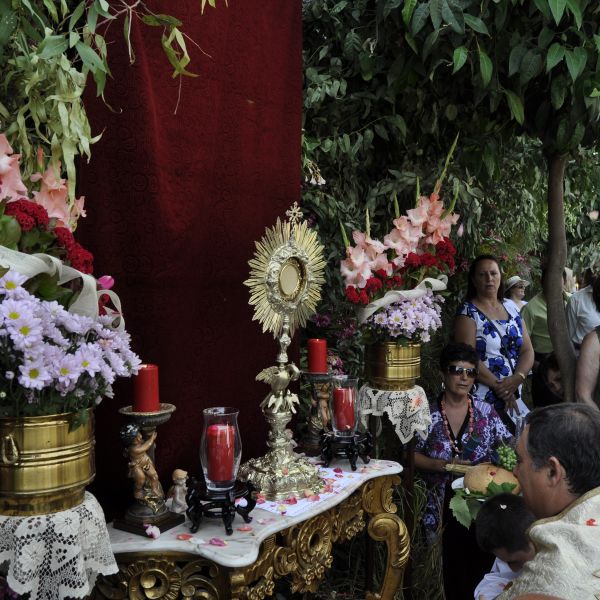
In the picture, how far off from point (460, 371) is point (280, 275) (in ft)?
4.04

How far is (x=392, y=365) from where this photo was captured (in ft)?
9.45

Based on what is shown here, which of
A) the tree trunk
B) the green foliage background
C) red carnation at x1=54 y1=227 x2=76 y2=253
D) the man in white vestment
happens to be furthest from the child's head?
the tree trunk

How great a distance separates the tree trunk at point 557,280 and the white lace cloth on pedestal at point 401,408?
4.10 feet

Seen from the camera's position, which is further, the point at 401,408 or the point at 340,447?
the point at 401,408

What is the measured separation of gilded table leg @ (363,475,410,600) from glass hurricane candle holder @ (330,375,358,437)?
0.67 ft

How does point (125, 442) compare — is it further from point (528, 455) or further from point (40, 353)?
point (528, 455)

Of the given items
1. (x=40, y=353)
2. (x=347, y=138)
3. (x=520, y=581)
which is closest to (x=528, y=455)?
(x=520, y=581)

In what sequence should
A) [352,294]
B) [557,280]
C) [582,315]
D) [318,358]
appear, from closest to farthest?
[318,358], [352,294], [582,315], [557,280]

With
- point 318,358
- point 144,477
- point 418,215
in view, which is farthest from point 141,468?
point 418,215

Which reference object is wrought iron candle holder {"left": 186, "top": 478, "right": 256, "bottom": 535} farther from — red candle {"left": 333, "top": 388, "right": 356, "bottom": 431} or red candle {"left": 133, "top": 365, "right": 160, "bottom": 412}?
red candle {"left": 333, "top": 388, "right": 356, "bottom": 431}

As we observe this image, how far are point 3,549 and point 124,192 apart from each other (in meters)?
0.96

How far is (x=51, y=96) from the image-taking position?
1487mm

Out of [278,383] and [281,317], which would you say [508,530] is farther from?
[281,317]

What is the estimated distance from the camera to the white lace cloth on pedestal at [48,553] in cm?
135
